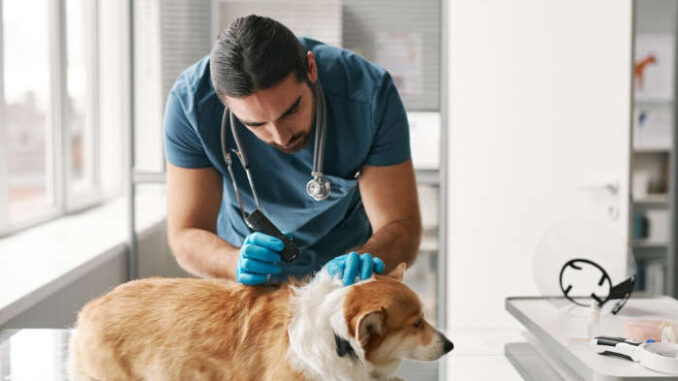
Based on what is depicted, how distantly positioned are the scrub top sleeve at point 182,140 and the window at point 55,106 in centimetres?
117

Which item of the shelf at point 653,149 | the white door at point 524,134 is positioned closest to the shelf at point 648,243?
the shelf at point 653,149

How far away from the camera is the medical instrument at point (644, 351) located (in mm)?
932

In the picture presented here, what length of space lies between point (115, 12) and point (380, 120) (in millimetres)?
2758

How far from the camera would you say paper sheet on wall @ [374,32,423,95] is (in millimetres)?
2879

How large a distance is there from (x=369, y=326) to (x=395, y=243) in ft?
2.00

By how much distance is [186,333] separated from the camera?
98cm

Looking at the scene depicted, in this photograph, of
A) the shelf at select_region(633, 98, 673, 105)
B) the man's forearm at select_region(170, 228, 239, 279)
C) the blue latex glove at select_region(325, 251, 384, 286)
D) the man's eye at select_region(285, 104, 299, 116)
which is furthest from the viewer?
the shelf at select_region(633, 98, 673, 105)

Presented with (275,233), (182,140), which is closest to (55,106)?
(182,140)

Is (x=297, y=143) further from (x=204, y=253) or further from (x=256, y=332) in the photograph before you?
(x=256, y=332)

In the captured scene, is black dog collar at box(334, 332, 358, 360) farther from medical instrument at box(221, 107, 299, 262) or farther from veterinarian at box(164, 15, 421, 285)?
veterinarian at box(164, 15, 421, 285)

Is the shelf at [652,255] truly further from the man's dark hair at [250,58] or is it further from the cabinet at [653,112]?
the man's dark hair at [250,58]

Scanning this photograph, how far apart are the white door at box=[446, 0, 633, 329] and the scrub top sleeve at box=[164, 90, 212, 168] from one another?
1451 millimetres

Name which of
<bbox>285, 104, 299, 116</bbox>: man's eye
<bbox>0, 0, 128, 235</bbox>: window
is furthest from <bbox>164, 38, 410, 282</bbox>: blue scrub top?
<bbox>0, 0, 128, 235</bbox>: window

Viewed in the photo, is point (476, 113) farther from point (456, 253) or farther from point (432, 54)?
point (456, 253)
